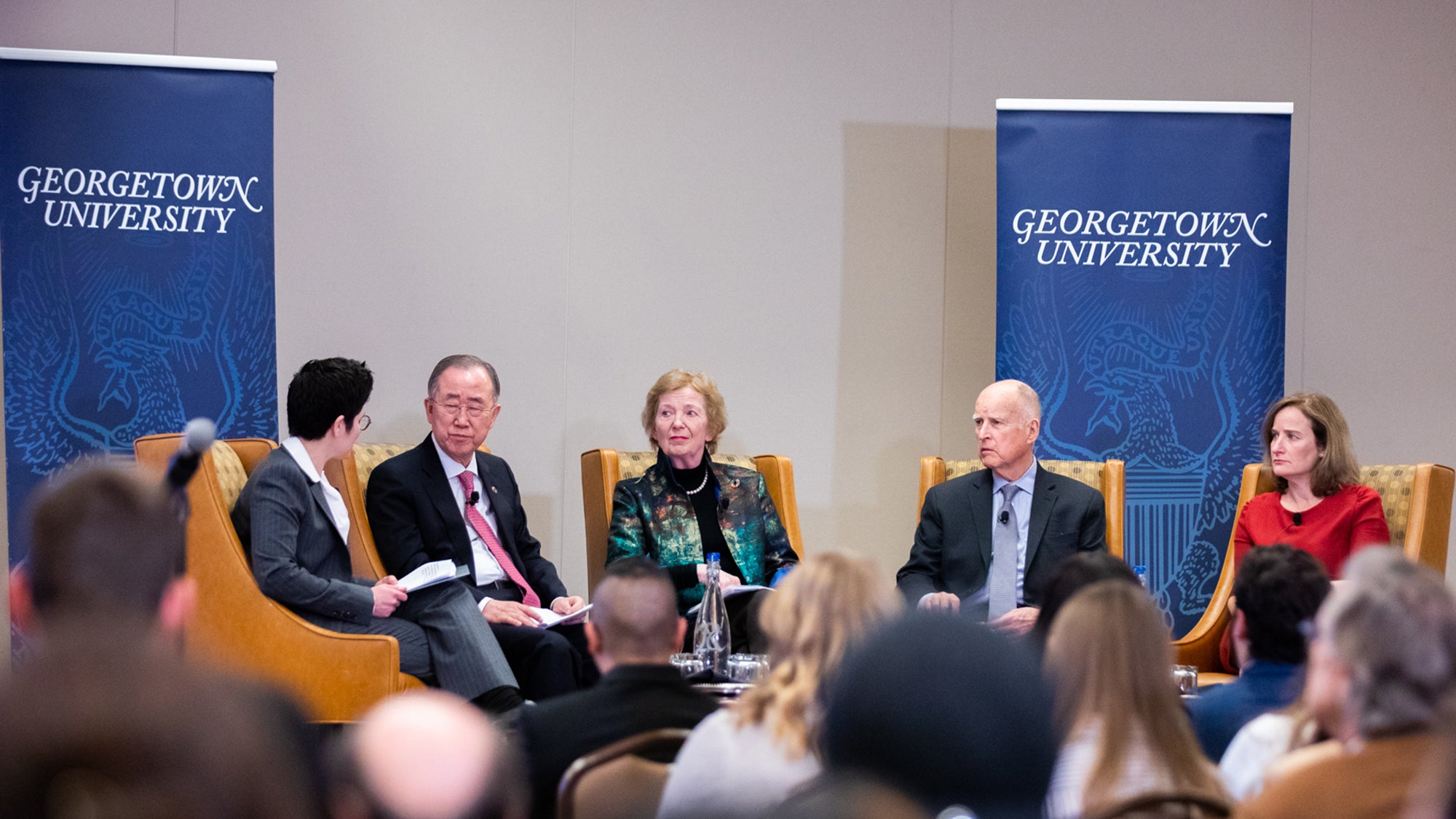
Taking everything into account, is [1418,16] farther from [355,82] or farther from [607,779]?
[607,779]

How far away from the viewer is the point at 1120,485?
4898 millimetres

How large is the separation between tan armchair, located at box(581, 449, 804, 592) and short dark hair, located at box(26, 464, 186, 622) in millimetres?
3276

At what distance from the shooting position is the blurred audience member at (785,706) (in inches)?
74.7

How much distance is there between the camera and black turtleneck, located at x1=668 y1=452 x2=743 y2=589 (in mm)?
4766

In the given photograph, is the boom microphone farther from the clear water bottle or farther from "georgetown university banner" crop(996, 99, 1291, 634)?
"georgetown university banner" crop(996, 99, 1291, 634)

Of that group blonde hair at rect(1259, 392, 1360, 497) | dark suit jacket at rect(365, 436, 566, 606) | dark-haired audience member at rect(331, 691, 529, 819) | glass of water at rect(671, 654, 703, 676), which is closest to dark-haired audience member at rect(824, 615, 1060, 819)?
dark-haired audience member at rect(331, 691, 529, 819)

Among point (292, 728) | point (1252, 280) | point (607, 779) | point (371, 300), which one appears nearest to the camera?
point (292, 728)

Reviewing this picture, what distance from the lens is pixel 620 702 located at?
7.02 ft

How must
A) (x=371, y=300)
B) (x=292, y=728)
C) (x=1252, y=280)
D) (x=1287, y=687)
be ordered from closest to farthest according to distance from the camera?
(x=292, y=728) → (x=1287, y=687) → (x=1252, y=280) → (x=371, y=300)

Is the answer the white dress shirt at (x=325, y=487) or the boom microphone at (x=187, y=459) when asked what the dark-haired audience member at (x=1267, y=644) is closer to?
the boom microphone at (x=187, y=459)

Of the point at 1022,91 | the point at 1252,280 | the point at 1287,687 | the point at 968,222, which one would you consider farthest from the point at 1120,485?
the point at 1287,687

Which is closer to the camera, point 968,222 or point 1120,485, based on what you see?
point 1120,485

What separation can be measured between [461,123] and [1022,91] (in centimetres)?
243

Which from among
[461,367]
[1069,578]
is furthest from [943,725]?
[461,367]
